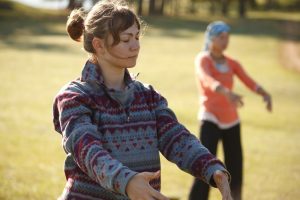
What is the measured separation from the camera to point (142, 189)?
2.56 meters

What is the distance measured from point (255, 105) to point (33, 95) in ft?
25.0

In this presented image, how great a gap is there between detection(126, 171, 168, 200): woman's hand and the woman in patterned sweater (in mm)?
498

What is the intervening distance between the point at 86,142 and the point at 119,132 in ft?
1.12

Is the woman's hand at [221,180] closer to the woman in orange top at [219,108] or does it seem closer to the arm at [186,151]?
the arm at [186,151]

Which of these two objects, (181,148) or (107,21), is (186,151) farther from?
(107,21)

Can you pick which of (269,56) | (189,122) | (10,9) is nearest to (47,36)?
(269,56)

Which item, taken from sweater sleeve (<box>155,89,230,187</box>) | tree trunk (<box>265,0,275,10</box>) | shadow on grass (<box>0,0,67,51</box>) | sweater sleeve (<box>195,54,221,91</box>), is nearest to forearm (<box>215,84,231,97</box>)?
sweater sleeve (<box>195,54,221,91</box>)

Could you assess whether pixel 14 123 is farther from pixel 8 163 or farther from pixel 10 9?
pixel 10 9

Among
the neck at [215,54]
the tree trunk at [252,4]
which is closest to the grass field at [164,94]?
the neck at [215,54]

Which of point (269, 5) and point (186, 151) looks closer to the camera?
point (186, 151)

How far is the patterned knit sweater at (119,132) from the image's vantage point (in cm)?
317

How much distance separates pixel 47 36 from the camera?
44125 millimetres

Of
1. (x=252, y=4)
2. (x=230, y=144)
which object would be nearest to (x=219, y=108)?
(x=230, y=144)

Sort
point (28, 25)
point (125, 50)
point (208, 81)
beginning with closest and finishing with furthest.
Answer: point (125, 50)
point (208, 81)
point (28, 25)
